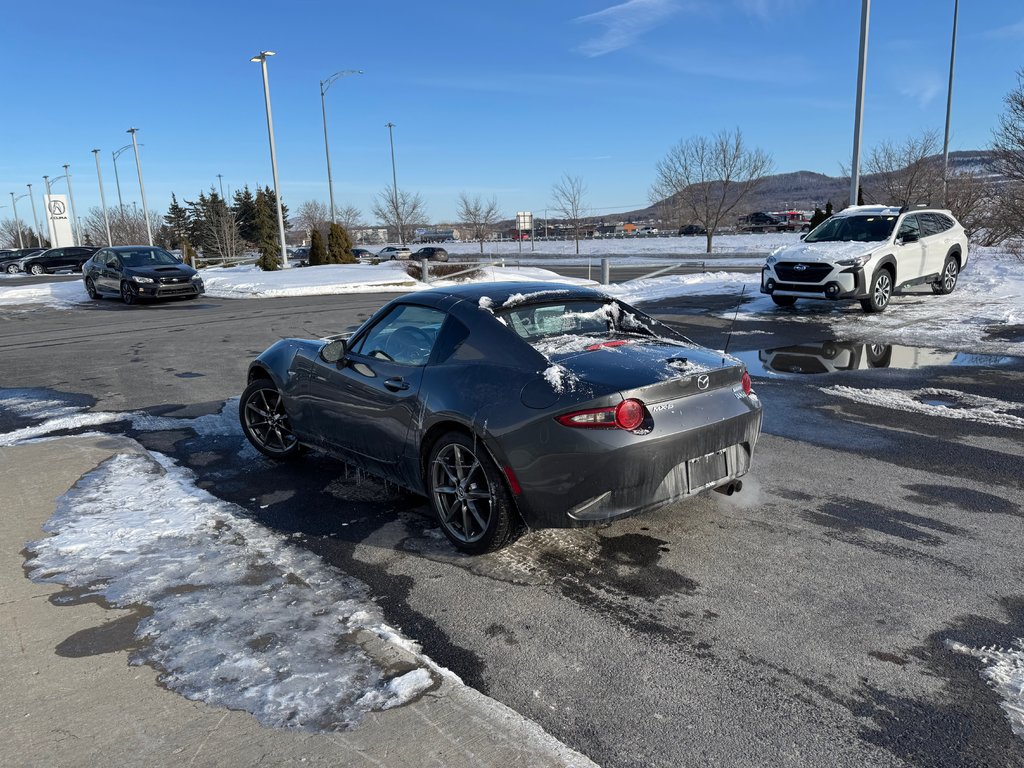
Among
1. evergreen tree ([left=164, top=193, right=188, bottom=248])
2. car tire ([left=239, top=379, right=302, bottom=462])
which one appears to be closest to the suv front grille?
car tire ([left=239, top=379, right=302, bottom=462])

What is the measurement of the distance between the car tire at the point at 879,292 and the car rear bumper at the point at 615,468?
36.6ft

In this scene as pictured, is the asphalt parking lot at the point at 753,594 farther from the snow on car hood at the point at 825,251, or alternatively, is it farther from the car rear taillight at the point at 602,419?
the snow on car hood at the point at 825,251

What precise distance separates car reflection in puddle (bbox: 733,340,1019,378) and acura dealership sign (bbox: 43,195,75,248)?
65685mm

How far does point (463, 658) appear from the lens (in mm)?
3152

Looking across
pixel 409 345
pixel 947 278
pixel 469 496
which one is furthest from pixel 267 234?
pixel 469 496

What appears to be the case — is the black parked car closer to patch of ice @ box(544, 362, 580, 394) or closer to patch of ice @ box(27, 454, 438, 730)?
patch of ice @ box(27, 454, 438, 730)

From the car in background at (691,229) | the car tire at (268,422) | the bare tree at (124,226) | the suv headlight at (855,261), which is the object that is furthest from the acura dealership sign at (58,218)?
the car tire at (268,422)

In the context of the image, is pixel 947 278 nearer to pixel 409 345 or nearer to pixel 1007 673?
pixel 409 345

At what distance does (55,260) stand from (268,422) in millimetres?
43911

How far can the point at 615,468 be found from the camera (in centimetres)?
368

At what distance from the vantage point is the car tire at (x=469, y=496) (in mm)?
3951

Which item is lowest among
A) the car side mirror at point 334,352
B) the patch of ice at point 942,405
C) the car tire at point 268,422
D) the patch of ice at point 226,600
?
the patch of ice at point 942,405

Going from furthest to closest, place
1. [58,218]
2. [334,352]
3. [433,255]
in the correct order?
1. [58,218]
2. [433,255]
3. [334,352]

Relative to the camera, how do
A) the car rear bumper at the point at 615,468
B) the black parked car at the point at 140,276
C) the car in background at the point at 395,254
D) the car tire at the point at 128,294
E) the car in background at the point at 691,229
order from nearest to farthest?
the car rear bumper at the point at 615,468 < the black parked car at the point at 140,276 < the car tire at the point at 128,294 < the car in background at the point at 395,254 < the car in background at the point at 691,229
